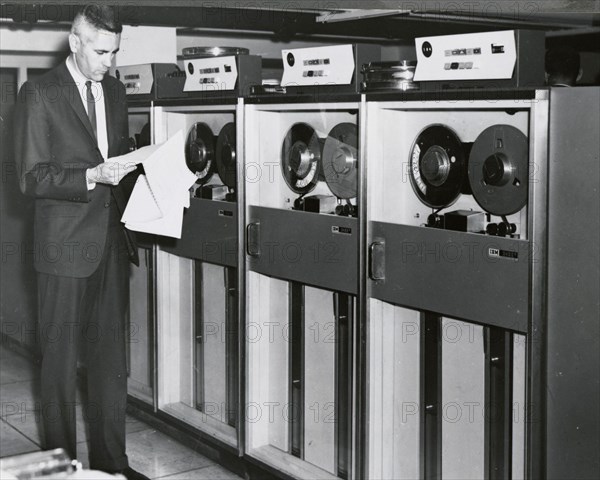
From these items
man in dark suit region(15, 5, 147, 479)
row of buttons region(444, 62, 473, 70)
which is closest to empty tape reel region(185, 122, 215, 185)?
man in dark suit region(15, 5, 147, 479)

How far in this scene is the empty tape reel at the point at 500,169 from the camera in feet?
7.95

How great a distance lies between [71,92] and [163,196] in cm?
49

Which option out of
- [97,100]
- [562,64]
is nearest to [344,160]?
[97,100]

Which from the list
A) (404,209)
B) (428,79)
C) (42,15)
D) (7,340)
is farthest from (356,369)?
(7,340)

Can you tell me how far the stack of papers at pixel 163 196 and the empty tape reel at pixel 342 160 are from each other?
498mm

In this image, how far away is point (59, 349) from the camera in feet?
9.76

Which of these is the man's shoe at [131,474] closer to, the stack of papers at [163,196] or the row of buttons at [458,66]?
the stack of papers at [163,196]

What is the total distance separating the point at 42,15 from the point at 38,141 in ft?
6.22

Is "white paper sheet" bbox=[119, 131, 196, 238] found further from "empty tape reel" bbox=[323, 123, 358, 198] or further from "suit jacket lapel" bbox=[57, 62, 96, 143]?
"empty tape reel" bbox=[323, 123, 358, 198]

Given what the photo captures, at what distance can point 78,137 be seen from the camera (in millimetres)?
2969

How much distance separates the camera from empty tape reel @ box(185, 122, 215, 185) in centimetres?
374

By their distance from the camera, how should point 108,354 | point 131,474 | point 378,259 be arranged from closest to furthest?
point 378,259
point 108,354
point 131,474

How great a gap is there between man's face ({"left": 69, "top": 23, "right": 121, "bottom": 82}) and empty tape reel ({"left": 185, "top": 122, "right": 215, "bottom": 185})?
845 millimetres

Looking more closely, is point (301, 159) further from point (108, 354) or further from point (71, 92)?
point (108, 354)
